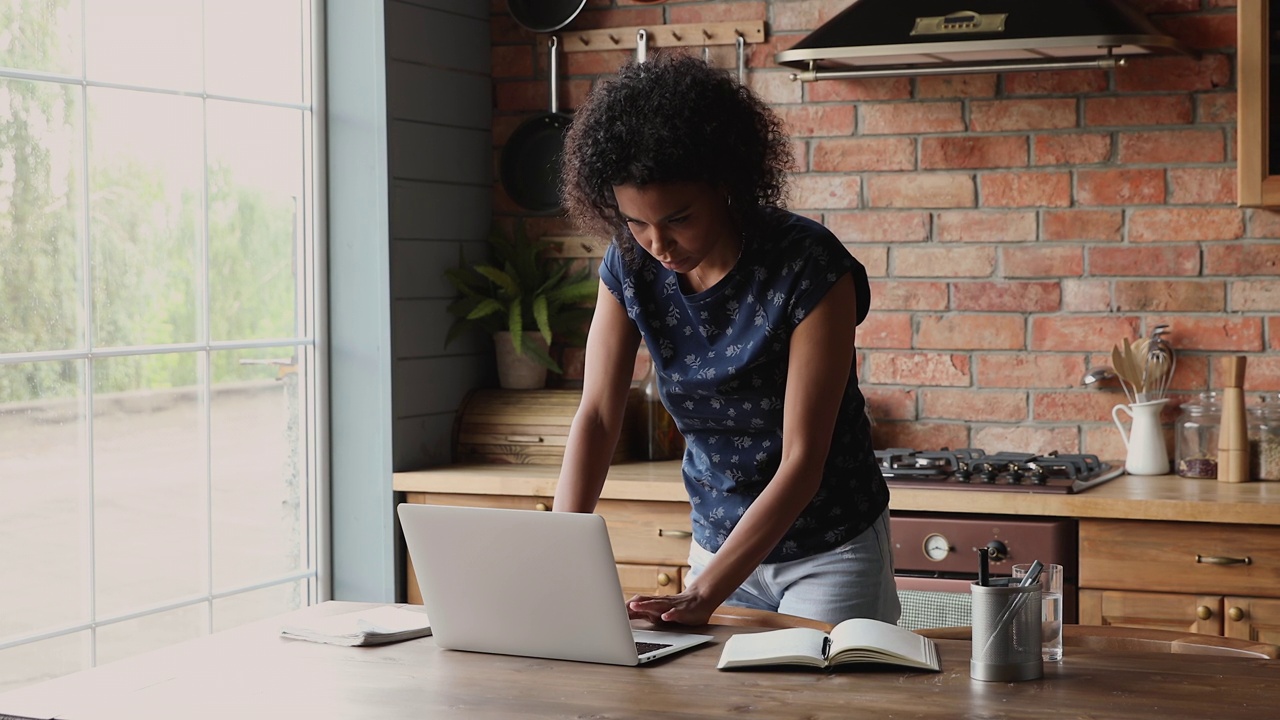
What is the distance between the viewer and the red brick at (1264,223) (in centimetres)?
327

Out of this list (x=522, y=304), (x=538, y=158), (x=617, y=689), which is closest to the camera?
(x=617, y=689)

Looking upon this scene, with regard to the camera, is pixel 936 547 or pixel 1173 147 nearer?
pixel 936 547

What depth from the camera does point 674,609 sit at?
1930mm

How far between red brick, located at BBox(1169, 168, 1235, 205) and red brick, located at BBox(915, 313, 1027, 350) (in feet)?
1.53

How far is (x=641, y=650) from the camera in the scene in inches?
71.3

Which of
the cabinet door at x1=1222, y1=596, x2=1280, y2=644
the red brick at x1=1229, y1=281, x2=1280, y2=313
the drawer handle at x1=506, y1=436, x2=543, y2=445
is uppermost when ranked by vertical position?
the red brick at x1=1229, y1=281, x2=1280, y2=313

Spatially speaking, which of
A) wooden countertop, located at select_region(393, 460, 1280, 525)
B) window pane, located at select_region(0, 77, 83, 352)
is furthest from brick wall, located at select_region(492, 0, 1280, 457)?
window pane, located at select_region(0, 77, 83, 352)

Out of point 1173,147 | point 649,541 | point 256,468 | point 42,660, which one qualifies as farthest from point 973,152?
point 42,660

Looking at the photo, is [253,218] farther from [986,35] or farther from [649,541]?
[986,35]

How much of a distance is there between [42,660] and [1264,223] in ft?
9.35

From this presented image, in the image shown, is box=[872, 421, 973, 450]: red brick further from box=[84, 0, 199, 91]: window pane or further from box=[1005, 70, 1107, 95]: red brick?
box=[84, 0, 199, 91]: window pane

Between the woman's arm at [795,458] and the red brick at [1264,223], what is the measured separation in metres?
1.70

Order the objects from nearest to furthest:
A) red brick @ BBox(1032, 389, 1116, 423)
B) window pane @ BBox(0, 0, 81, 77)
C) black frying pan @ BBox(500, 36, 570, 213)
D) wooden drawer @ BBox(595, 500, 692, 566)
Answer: window pane @ BBox(0, 0, 81, 77)
wooden drawer @ BBox(595, 500, 692, 566)
red brick @ BBox(1032, 389, 1116, 423)
black frying pan @ BBox(500, 36, 570, 213)

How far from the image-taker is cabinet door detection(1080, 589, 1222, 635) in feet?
9.30
